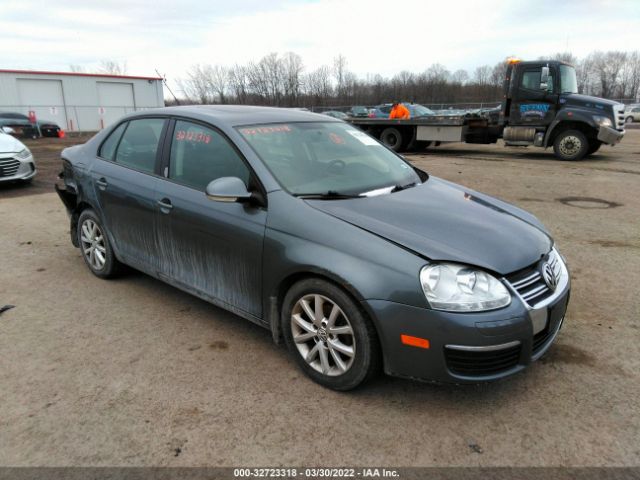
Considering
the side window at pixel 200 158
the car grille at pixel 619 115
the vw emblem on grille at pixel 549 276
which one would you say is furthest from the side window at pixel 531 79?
the side window at pixel 200 158

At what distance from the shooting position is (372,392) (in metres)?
2.80

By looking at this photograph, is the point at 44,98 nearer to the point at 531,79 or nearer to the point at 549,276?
the point at 531,79

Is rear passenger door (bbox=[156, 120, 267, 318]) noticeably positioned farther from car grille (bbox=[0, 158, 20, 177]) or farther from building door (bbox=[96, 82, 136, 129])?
building door (bbox=[96, 82, 136, 129])

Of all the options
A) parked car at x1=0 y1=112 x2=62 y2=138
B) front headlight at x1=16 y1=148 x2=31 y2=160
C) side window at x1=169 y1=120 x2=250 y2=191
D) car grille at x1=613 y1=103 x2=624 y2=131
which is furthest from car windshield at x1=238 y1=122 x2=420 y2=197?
parked car at x1=0 y1=112 x2=62 y2=138

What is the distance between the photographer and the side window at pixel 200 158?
3244 millimetres

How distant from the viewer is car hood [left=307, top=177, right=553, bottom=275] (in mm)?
2537

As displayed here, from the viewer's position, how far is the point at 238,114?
3.62 m

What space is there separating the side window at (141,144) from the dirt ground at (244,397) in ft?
3.81

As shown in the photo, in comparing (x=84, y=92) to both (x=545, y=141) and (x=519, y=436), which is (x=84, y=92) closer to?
(x=545, y=141)

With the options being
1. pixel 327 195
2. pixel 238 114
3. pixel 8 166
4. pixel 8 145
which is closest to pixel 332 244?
pixel 327 195

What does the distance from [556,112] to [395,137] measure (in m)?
5.14

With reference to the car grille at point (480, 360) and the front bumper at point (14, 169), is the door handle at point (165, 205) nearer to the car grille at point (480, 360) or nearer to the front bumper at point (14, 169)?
the car grille at point (480, 360)

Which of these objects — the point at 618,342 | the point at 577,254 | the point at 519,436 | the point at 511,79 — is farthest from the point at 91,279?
the point at 511,79

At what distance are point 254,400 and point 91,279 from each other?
2.67 m
